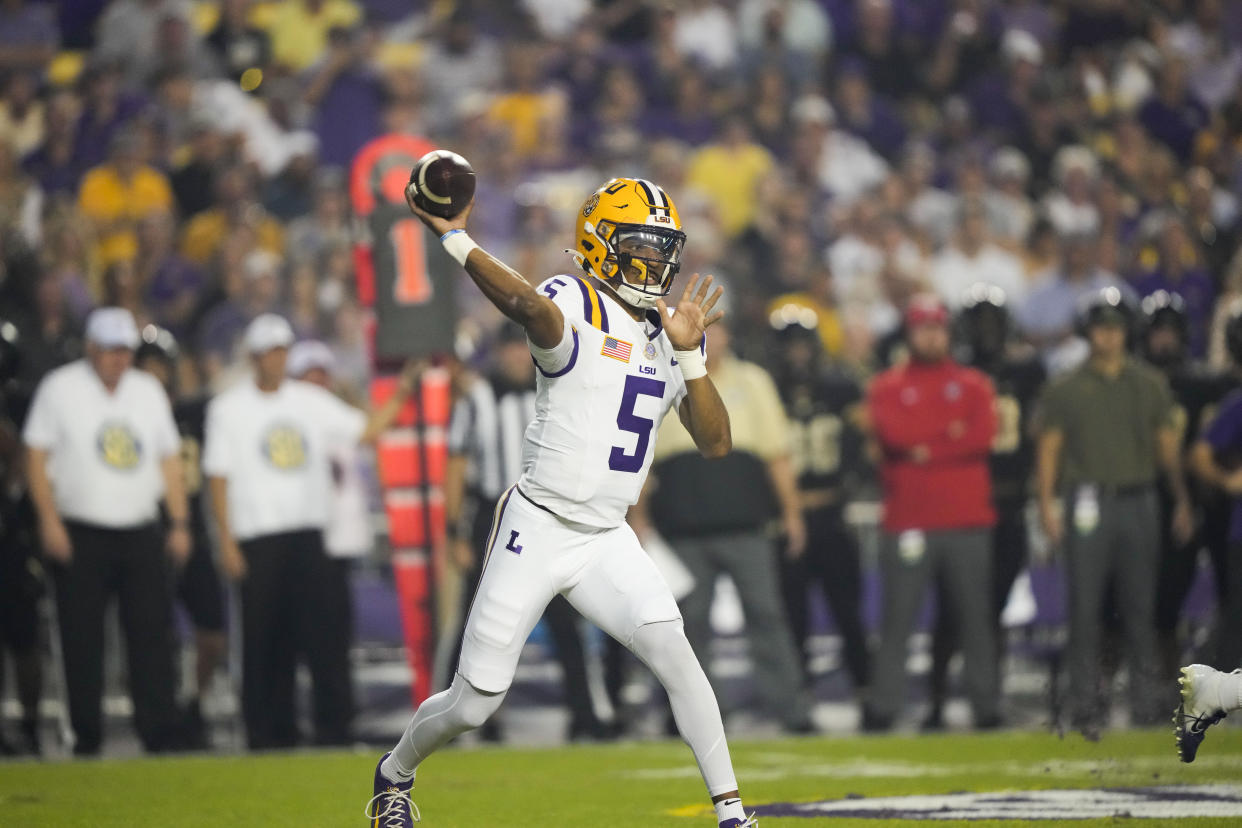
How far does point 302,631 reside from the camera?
9.81 metres

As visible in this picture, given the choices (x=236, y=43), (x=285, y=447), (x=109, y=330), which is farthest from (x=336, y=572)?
(x=236, y=43)

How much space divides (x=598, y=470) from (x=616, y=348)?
1.34 ft

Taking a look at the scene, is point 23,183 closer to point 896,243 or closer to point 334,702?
point 334,702

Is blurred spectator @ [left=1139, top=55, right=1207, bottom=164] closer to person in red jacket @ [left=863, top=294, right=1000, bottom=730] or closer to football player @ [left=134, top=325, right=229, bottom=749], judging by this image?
person in red jacket @ [left=863, top=294, right=1000, bottom=730]

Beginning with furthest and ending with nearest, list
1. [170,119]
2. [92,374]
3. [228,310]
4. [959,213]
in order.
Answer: [959,213], [170,119], [228,310], [92,374]

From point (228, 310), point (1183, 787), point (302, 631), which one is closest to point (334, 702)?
point (302, 631)

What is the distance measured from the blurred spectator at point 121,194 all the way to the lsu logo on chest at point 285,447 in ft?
12.8

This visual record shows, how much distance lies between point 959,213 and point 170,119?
22.8 ft

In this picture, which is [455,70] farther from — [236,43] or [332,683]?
[332,683]

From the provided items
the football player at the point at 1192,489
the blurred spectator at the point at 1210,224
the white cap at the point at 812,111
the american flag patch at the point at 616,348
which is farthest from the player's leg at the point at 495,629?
the white cap at the point at 812,111

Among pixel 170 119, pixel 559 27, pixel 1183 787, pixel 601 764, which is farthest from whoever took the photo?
pixel 559 27

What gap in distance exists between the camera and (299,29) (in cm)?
1532

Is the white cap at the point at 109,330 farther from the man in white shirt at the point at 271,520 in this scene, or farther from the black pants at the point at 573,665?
the black pants at the point at 573,665

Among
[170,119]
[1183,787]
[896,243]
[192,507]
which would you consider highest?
[170,119]
